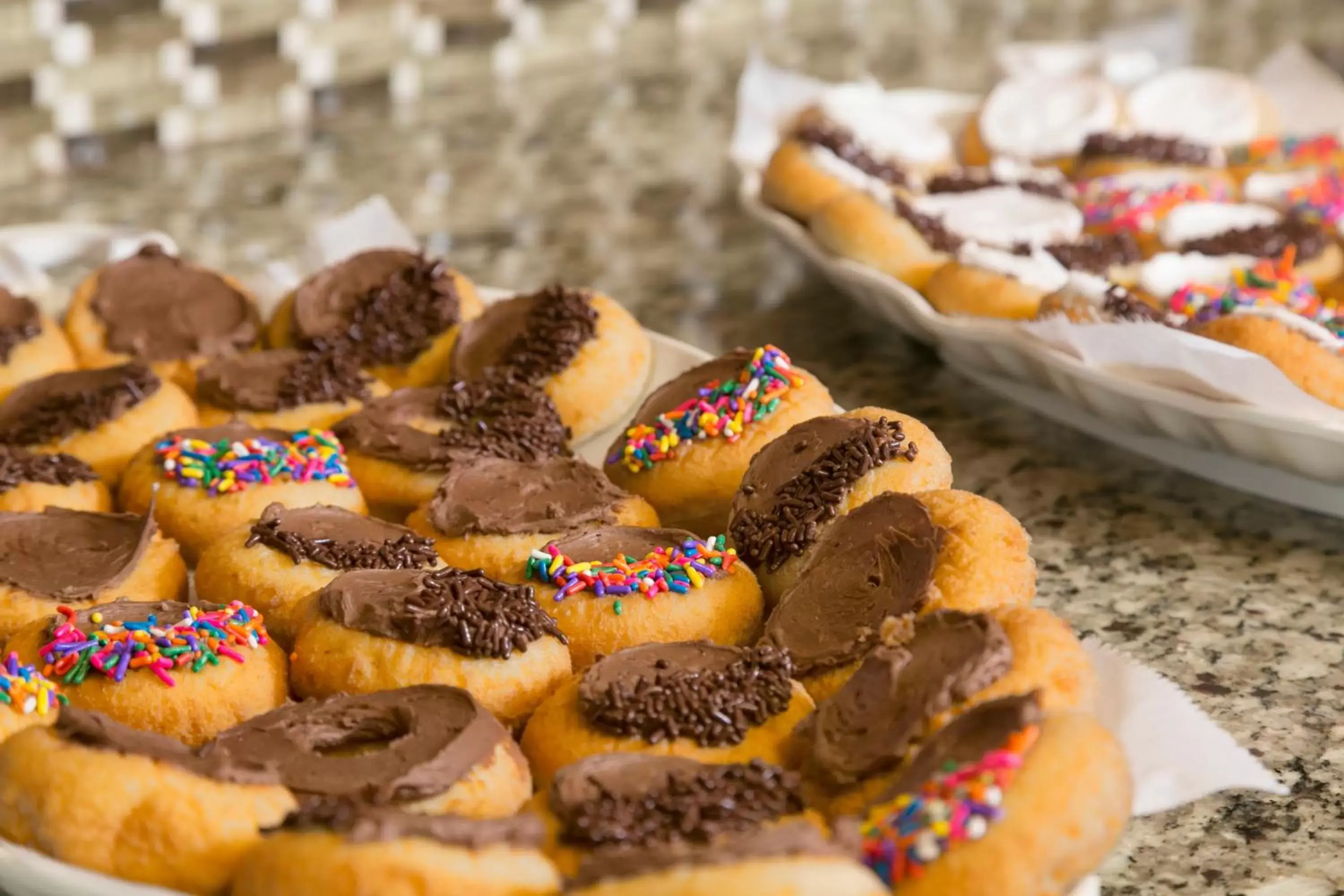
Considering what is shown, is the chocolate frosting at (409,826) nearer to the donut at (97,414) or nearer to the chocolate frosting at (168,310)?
the donut at (97,414)

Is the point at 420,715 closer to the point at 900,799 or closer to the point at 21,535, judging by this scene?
the point at 900,799

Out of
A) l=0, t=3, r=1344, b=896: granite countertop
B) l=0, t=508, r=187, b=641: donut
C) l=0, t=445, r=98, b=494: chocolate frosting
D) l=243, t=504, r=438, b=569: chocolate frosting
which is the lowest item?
l=0, t=3, r=1344, b=896: granite countertop

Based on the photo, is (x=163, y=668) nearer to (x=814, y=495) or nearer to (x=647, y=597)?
(x=647, y=597)

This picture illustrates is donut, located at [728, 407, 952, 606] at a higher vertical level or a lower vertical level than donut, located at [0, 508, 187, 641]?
higher

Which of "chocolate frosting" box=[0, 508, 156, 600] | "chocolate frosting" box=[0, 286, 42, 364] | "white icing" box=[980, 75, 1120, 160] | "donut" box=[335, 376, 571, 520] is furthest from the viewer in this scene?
"white icing" box=[980, 75, 1120, 160]

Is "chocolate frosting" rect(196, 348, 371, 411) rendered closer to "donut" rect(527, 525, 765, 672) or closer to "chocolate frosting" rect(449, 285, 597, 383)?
"chocolate frosting" rect(449, 285, 597, 383)

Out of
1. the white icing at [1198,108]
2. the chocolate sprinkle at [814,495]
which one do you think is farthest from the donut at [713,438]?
the white icing at [1198,108]

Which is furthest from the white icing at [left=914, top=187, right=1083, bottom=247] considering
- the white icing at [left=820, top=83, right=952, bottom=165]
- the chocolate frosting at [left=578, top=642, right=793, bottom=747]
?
the chocolate frosting at [left=578, top=642, right=793, bottom=747]
